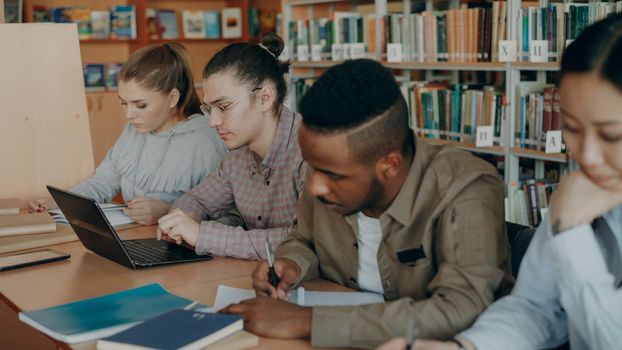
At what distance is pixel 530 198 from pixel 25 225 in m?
2.34

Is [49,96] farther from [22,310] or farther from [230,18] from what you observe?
A: [230,18]

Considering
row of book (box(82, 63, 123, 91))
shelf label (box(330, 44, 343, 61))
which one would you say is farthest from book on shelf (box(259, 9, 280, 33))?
shelf label (box(330, 44, 343, 61))

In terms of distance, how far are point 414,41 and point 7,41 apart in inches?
84.0

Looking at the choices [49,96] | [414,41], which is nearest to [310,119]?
[49,96]

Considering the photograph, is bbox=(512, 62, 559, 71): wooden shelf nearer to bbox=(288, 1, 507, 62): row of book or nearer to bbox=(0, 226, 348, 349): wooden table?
bbox=(288, 1, 507, 62): row of book

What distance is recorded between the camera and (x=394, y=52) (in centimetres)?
445

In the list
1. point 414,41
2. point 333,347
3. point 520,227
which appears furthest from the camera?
point 414,41

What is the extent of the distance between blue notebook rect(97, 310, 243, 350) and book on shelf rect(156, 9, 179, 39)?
5.69 m

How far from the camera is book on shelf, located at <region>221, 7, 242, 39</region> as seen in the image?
281 inches

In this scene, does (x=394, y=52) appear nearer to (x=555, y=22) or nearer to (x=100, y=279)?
(x=555, y=22)

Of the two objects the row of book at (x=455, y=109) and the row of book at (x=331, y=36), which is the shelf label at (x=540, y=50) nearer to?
the row of book at (x=455, y=109)

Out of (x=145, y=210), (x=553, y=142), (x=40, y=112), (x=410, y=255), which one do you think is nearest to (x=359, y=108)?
(x=410, y=255)

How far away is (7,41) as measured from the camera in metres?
3.09

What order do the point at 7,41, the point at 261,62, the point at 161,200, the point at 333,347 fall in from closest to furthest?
the point at 333,347, the point at 261,62, the point at 161,200, the point at 7,41
